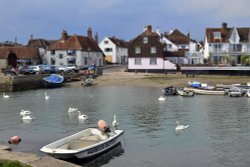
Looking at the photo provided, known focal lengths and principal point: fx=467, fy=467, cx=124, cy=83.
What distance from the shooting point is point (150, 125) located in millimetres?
39000

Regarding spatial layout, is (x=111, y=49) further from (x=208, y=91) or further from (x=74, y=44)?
(x=208, y=91)

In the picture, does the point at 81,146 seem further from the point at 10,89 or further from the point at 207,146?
the point at 10,89

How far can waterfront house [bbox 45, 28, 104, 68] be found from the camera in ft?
374

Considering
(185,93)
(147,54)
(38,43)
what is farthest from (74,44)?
(185,93)

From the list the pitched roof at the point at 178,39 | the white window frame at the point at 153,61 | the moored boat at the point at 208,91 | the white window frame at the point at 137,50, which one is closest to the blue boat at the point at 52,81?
the white window frame at the point at 137,50

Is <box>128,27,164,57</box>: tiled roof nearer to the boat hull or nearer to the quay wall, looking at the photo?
the quay wall

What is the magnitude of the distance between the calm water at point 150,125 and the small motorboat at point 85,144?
0.61 metres

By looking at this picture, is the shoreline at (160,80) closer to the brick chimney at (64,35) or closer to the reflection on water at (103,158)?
the brick chimney at (64,35)

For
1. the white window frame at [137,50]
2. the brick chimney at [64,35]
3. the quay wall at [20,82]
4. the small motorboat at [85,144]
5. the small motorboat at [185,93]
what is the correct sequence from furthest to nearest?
the brick chimney at [64,35] → the white window frame at [137,50] → the quay wall at [20,82] → the small motorboat at [185,93] → the small motorboat at [85,144]

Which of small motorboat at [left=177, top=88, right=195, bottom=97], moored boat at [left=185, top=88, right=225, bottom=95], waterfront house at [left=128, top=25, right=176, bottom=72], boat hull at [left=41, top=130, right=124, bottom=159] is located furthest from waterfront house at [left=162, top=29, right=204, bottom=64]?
boat hull at [left=41, top=130, right=124, bottom=159]

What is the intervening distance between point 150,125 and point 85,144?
1193cm

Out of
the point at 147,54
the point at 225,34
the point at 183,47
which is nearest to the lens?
the point at 147,54

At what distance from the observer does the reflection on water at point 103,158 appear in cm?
2617

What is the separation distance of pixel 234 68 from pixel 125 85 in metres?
22.1
